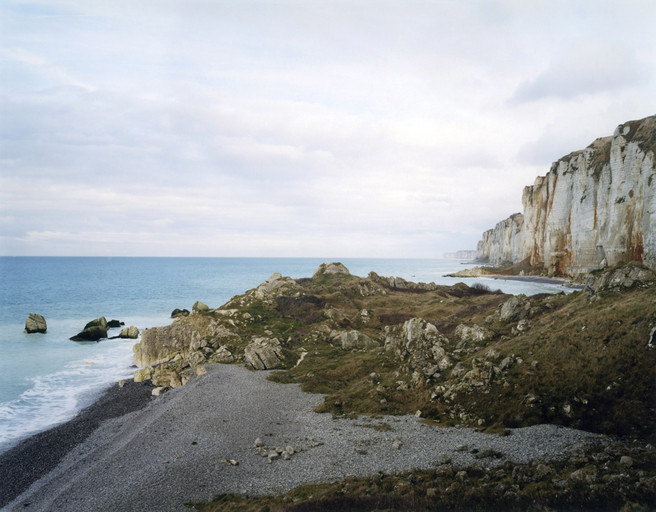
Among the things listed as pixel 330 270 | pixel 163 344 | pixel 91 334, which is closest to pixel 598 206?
pixel 330 270

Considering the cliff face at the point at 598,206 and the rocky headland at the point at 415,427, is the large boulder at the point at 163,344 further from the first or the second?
the cliff face at the point at 598,206

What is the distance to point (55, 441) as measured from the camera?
29922 mm

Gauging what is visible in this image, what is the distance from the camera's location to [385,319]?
62531mm

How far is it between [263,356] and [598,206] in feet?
257

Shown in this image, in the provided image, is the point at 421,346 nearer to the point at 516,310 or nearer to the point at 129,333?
the point at 516,310

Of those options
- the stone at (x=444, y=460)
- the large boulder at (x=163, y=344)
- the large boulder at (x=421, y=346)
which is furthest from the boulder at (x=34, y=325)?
the stone at (x=444, y=460)

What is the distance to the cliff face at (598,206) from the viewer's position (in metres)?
59.6

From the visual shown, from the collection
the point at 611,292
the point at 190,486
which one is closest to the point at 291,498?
the point at 190,486

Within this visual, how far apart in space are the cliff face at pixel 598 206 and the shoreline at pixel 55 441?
68.1 metres

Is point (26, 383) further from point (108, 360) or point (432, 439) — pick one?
point (432, 439)

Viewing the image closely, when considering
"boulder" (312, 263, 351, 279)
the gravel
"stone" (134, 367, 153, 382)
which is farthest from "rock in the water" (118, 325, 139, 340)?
"boulder" (312, 263, 351, 279)

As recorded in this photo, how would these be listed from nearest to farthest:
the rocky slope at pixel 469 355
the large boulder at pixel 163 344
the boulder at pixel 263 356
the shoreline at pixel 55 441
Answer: the rocky slope at pixel 469 355, the shoreline at pixel 55 441, the boulder at pixel 263 356, the large boulder at pixel 163 344

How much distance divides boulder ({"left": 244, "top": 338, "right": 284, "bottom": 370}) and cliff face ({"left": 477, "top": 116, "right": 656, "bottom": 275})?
5117 cm

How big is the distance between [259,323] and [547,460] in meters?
46.6
